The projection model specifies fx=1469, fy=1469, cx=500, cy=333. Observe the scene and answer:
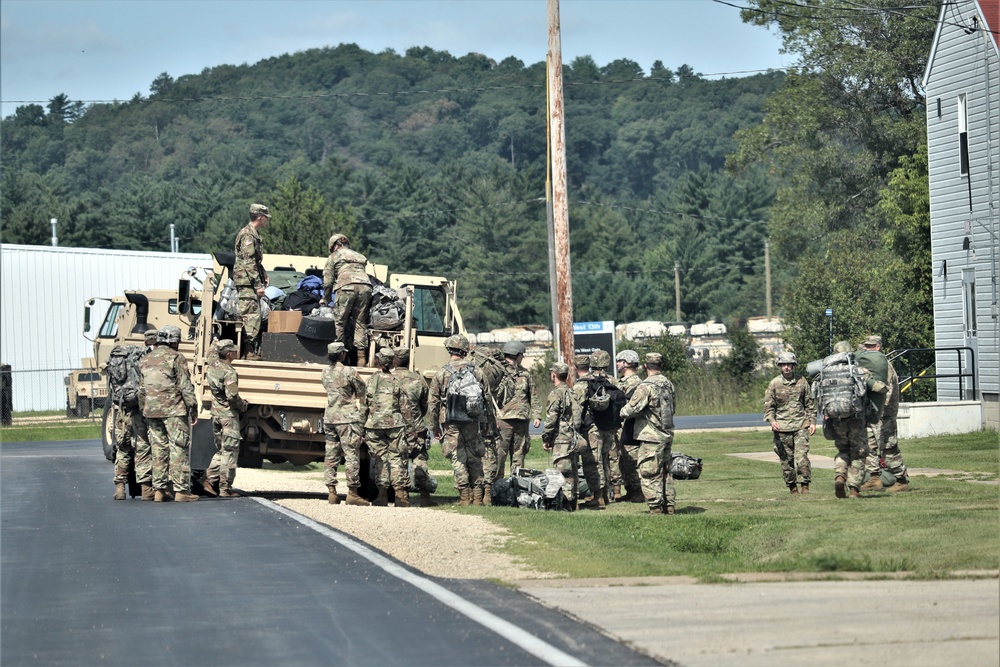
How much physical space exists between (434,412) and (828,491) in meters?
5.28

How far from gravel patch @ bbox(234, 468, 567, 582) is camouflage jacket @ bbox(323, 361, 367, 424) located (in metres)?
1.03

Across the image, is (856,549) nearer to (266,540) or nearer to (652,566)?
(652,566)

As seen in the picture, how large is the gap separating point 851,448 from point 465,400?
177 inches

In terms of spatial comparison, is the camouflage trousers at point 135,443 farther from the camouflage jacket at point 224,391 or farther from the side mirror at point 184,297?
the side mirror at point 184,297

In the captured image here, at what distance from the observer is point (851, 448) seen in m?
17.0

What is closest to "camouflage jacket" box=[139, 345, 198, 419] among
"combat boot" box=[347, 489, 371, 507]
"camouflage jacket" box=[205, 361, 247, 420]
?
"camouflage jacket" box=[205, 361, 247, 420]

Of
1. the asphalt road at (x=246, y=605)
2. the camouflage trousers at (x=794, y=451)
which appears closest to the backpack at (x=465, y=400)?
the asphalt road at (x=246, y=605)

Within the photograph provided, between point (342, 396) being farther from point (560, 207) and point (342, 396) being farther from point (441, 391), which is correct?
point (560, 207)

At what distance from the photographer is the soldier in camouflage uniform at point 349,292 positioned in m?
18.3

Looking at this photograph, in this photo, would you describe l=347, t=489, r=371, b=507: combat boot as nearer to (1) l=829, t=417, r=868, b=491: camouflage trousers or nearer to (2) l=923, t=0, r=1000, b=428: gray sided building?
(1) l=829, t=417, r=868, b=491: camouflage trousers

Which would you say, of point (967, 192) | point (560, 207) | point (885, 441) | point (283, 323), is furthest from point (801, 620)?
point (967, 192)

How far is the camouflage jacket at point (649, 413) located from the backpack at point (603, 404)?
2.45 ft

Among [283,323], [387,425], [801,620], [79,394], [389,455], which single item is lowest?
A: [79,394]

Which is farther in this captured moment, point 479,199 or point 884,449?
point 479,199
